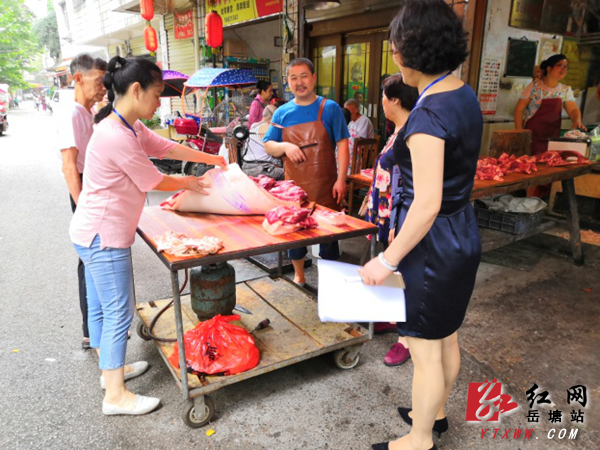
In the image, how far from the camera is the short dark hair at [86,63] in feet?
8.52

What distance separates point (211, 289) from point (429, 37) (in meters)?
2.05

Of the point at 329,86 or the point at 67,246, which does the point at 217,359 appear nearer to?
the point at 67,246

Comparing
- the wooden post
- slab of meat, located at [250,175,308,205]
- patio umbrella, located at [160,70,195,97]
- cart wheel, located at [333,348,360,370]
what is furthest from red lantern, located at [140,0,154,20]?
cart wheel, located at [333,348,360,370]

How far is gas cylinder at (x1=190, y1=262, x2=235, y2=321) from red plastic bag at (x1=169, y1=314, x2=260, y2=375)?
0.79ft

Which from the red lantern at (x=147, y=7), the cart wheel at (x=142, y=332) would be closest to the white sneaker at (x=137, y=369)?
the cart wheel at (x=142, y=332)

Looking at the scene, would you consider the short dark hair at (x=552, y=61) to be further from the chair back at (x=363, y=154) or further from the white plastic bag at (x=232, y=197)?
the white plastic bag at (x=232, y=197)

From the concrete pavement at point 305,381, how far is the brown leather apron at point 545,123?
2498 mm

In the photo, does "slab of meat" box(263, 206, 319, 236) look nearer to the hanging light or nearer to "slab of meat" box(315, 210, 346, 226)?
"slab of meat" box(315, 210, 346, 226)

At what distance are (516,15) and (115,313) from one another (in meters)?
5.78

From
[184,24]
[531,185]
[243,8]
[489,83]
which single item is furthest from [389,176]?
[184,24]

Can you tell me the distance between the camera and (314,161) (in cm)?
359

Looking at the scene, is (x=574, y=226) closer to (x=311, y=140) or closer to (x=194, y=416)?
(x=311, y=140)

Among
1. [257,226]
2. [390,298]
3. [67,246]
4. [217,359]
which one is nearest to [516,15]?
[257,226]

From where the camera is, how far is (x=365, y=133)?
683 centimetres
